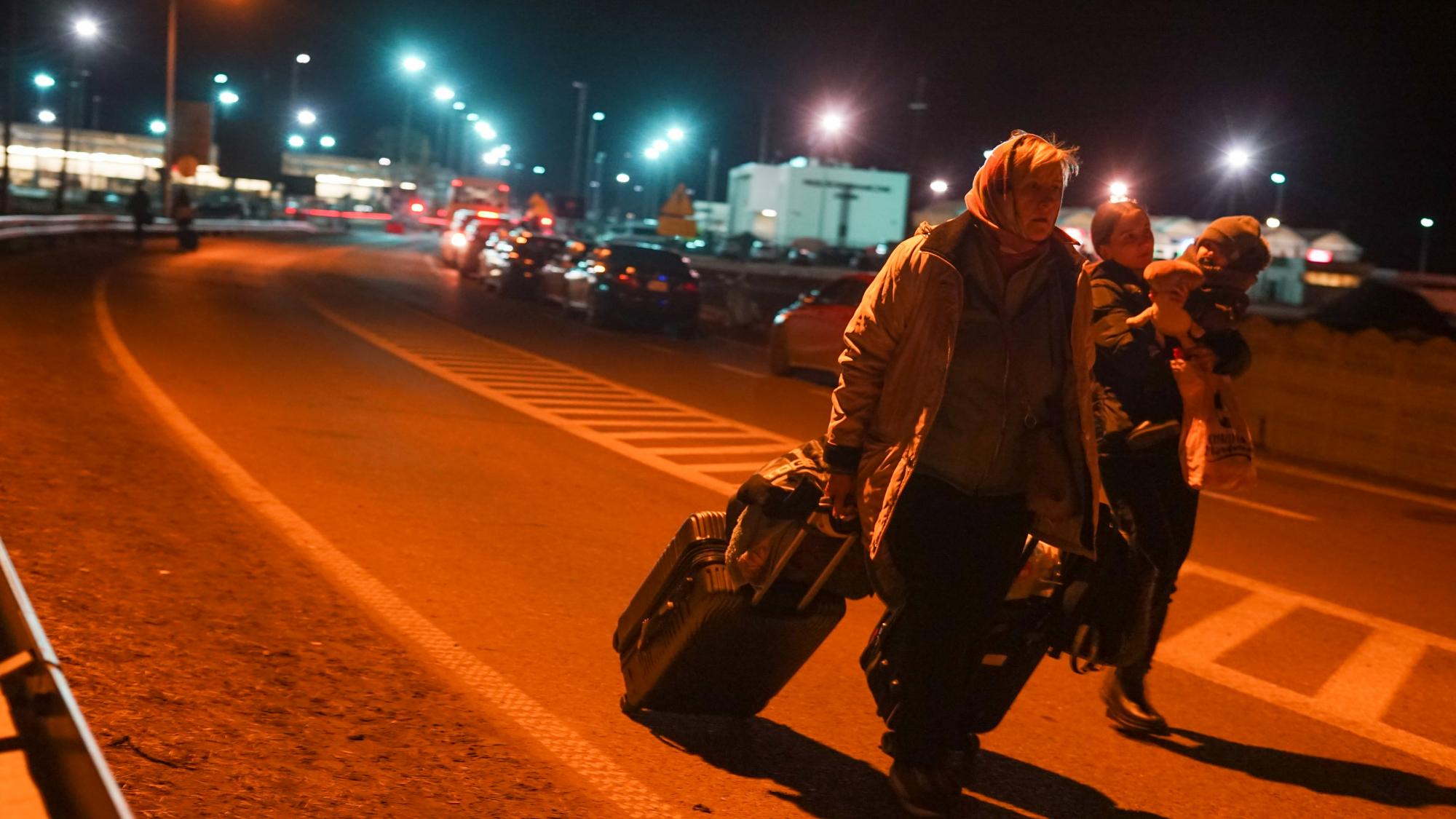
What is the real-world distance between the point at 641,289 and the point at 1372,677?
2119 cm

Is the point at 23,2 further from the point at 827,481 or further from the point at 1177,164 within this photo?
the point at 827,481

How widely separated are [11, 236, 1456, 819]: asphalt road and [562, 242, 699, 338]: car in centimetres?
919

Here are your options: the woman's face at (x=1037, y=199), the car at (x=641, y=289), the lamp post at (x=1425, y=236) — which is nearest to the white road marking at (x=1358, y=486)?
the woman's face at (x=1037, y=199)

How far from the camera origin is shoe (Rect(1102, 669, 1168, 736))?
5441 mm

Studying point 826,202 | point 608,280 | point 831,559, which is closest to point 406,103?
point 826,202

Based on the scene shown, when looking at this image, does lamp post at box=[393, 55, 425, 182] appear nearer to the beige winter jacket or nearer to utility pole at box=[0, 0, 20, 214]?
utility pole at box=[0, 0, 20, 214]

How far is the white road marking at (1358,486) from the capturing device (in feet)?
42.0

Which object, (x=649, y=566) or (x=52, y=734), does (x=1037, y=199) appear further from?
(x=649, y=566)

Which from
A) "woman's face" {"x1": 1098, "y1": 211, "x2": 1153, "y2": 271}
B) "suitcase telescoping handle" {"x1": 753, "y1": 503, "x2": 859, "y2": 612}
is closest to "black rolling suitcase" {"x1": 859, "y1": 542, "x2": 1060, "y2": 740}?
"suitcase telescoping handle" {"x1": 753, "y1": 503, "x2": 859, "y2": 612}

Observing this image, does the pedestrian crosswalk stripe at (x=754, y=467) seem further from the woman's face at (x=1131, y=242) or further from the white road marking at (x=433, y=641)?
the white road marking at (x=433, y=641)

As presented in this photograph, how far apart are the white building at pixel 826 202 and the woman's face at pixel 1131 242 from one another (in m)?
65.0

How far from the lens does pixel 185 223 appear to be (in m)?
44.4

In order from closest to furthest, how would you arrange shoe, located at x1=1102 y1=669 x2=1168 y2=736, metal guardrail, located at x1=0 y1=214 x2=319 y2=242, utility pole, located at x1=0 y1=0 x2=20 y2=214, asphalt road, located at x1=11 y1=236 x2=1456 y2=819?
asphalt road, located at x1=11 y1=236 x2=1456 y2=819
shoe, located at x1=1102 y1=669 x2=1168 y2=736
metal guardrail, located at x1=0 y1=214 x2=319 y2=242
utility pole, located at x1=0 y1=0 x2=20 y2=214

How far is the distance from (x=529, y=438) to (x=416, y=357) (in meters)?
6.14
